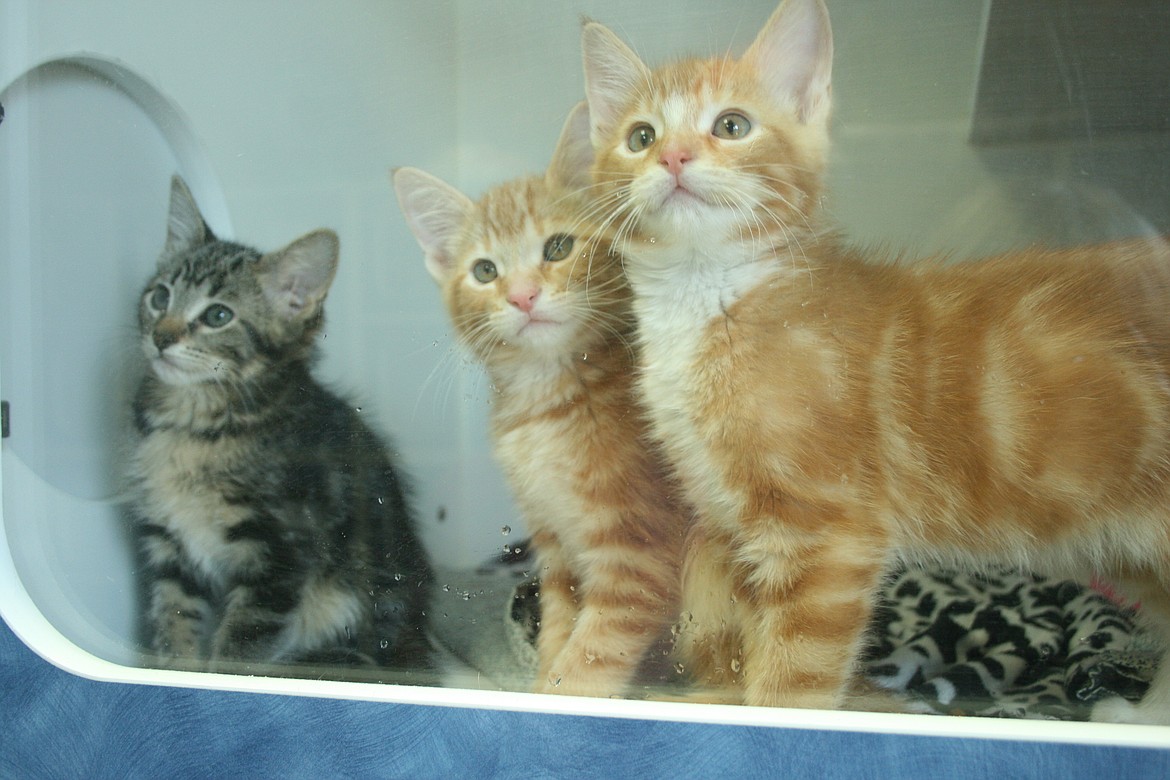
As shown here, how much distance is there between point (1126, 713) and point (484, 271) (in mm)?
778

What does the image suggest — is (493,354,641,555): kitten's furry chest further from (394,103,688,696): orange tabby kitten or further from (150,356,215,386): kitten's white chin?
(150,356,215,386): kitten's white chin

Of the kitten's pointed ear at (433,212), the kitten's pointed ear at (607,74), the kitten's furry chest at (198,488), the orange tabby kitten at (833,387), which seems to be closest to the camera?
the orange tabby kitten at (833,387)

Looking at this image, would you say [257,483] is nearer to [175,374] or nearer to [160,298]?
[175,374]

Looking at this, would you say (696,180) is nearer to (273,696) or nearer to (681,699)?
(681,699)

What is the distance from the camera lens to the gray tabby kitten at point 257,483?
110cm

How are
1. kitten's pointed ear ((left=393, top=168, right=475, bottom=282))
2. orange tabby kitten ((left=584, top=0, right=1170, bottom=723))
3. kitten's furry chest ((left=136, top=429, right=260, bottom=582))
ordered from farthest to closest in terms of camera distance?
kitten's furry chest ((left=136, top=429, right=260, bottom=582)), kitten's pointed ear ((left=393, top=168, right=475, bottom=282)), orange tabby kitten ((left=584, top=0, right=1170, bottom=723))

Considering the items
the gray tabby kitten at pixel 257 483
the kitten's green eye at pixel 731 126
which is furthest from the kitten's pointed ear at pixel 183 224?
the kitten's green eye at pixel 731 126

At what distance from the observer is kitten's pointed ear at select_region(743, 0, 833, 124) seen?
0.83 meters

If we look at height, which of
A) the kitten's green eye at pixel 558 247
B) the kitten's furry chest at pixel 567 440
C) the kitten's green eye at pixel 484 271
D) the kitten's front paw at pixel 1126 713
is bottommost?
the kitten's front paw at pixel 1126 713

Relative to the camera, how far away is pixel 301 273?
1.16 metres

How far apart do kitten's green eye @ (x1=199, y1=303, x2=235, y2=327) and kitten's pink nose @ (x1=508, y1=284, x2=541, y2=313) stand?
46 cm

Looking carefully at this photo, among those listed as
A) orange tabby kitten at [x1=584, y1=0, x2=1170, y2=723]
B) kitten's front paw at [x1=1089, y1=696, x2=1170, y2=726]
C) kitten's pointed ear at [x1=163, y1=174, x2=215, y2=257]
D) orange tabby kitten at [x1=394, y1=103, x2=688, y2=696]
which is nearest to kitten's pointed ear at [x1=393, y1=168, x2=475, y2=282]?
orange tabby kitten at [x1=394, y1=103, x2=688, y2=696]

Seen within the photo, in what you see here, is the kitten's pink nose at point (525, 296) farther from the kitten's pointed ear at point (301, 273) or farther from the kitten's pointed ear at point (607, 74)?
the kitten's pointed ear at point (301, 273)

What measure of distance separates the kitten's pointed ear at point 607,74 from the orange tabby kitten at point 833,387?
18 mm
